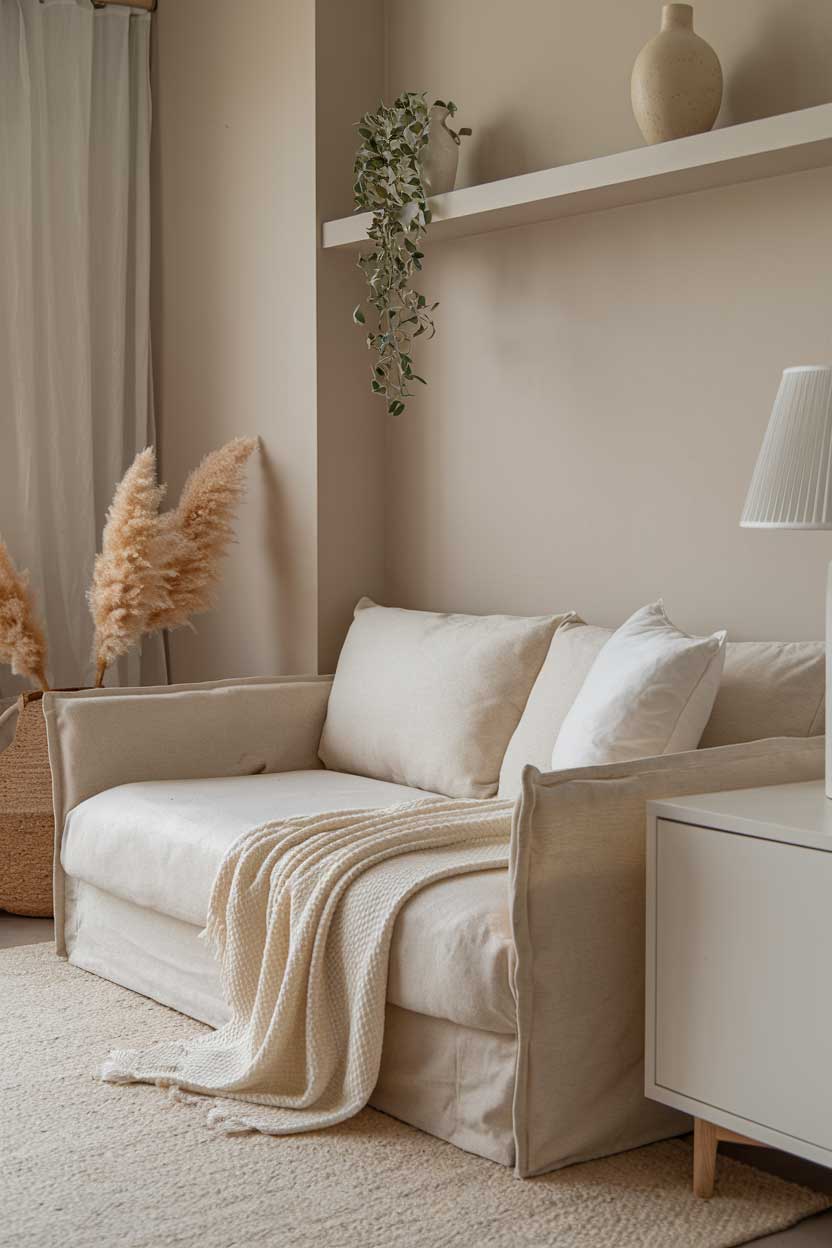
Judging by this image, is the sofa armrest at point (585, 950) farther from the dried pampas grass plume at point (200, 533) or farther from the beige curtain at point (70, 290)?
the beige curtain at point (70, 290)

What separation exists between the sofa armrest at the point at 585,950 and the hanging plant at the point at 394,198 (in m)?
1.63

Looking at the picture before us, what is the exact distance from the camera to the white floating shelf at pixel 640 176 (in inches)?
105

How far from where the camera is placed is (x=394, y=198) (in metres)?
3.50

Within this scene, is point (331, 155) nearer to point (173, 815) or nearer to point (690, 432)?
point (690, 432)

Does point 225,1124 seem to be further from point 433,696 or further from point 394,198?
point 394,198

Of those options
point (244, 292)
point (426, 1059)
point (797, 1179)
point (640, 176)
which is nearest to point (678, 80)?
point (640, 176)

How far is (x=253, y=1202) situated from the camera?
2.08 metres

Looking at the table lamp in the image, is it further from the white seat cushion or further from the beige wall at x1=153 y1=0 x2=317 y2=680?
the beige wall at x1=153 y1=0 x2=317 y2=680

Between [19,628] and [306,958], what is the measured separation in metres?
1.74

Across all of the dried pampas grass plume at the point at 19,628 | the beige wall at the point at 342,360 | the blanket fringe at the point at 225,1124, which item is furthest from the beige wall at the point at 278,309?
the blanket fringe at the point at 225,1124

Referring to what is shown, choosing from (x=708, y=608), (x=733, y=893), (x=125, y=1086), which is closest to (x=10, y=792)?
(x=125, y=1086)

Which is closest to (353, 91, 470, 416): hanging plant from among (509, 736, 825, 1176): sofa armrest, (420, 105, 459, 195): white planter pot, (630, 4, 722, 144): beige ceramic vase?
(420, 105, 459, 195): white planter pot

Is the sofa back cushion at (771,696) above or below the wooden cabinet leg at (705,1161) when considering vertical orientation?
above

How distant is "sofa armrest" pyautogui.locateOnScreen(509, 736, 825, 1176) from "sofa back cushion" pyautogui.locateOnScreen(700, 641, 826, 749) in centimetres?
30
